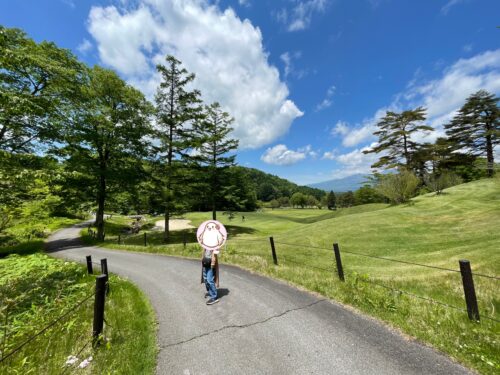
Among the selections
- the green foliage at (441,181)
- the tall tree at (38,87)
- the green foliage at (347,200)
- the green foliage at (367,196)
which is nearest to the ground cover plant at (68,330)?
the tall tree at (38,87)

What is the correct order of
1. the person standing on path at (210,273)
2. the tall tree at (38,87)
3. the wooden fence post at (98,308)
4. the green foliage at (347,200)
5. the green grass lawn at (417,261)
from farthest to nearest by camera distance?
the green foliage at (347,200) < the tall tree at (38,87) < the person standing on path at (210,273) < the green grass lawn at (417,261) < the wooden fence post at (98,308)

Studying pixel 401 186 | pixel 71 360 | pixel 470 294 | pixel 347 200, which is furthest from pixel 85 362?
pixel 347 200

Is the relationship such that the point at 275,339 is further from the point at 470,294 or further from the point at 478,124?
the point at 478,124

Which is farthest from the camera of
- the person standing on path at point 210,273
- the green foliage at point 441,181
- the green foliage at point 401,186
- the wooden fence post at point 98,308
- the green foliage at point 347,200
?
the green foliage at point 347,200

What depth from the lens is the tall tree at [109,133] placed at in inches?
756

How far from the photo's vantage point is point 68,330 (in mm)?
4742

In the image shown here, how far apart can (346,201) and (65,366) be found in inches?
5077

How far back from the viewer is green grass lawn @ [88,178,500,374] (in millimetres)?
4605

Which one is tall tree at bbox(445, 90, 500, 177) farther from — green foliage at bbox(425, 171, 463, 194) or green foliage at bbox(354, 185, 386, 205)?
green foliage at bbox(354, 185, 386, 205)

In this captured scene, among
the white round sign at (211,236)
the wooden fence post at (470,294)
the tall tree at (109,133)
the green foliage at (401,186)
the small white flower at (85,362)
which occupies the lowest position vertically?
the small white flower at (85,362)

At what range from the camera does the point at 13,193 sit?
9180mm

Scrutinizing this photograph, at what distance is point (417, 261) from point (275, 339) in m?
13.3

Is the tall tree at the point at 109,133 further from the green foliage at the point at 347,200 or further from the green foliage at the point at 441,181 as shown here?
the green foliage at the point at 347,200

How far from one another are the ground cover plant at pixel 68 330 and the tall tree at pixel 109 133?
1402 centimetres
